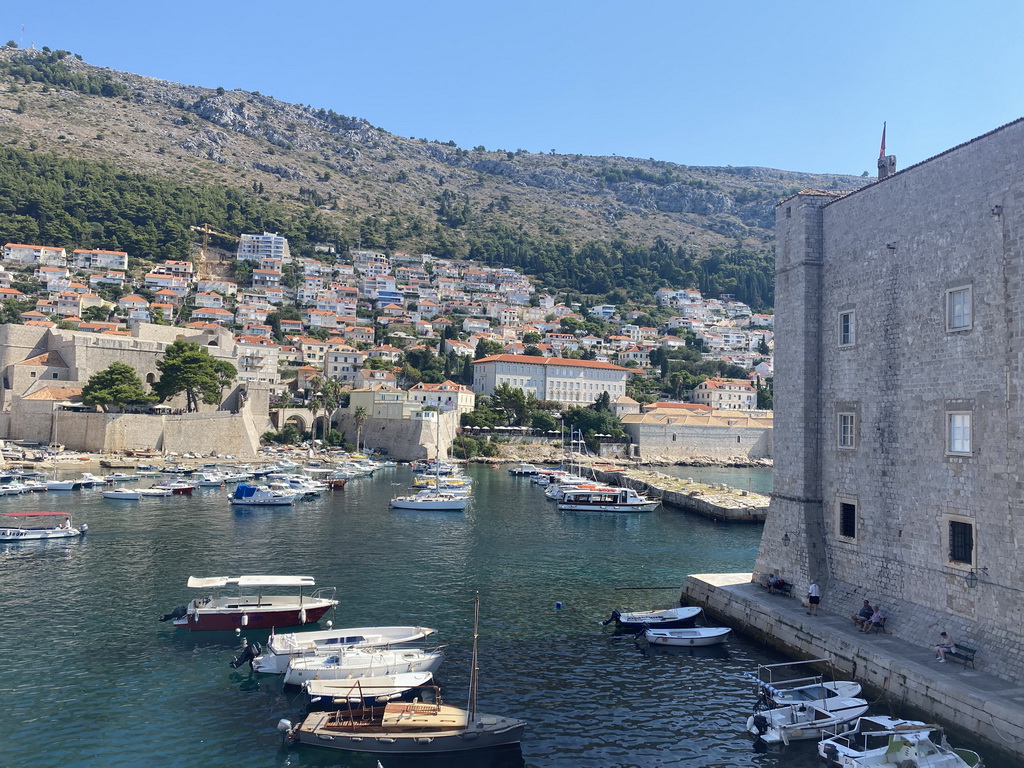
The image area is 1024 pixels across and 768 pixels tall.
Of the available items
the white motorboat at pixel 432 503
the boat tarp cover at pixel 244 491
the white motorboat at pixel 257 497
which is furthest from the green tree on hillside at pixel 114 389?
the white motorboat at pixel 432 503

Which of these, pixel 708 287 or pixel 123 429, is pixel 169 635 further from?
pixel 708 287

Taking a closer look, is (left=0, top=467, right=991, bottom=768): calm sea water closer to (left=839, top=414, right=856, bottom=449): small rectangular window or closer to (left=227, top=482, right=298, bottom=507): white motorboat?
(left=839, top=414, right=856, bottom=449): small rectangular window

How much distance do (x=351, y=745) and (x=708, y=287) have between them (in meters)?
180

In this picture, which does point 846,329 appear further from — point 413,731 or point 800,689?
point 413,731

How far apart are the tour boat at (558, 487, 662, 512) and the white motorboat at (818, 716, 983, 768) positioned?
31.7m

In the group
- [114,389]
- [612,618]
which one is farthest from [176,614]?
[114,389]

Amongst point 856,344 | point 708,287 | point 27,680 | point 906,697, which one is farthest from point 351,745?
point 708,287

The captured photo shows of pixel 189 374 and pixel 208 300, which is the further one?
pixel 208 300

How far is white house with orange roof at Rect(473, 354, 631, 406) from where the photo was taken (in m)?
94.1

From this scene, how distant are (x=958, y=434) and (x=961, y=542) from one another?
1953 mm

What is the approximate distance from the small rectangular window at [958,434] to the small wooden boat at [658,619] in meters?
7.64

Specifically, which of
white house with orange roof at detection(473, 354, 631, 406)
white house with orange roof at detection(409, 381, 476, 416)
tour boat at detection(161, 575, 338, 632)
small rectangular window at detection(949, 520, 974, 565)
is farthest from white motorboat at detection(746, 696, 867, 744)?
white house with orange roof at detection(473, 354, 631, 406)

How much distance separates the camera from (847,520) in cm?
1598

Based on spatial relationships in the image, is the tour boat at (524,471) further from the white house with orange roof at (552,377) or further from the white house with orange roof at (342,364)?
the white house with orange roof at (342,364)
